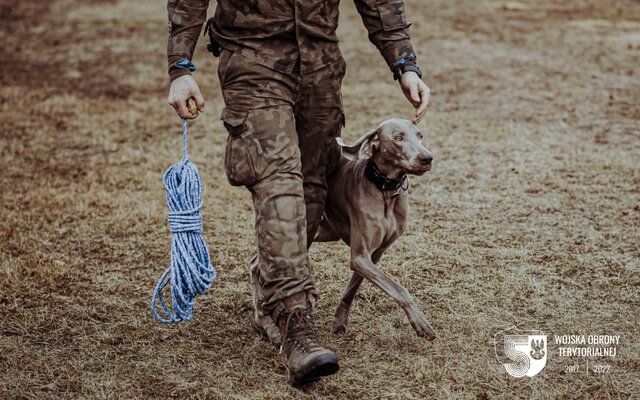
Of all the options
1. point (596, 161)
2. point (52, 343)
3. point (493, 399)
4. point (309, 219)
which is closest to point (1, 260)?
point (52, 343)

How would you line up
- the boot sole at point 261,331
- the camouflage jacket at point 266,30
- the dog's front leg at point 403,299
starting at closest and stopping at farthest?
the camouflage jacket at point 266,30, the dog's front leg at point 403,299, the boot sole at point 261,331

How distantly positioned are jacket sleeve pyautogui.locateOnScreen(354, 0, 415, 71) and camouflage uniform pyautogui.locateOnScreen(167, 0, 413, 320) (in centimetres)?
28

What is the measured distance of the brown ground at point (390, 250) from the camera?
166 inches

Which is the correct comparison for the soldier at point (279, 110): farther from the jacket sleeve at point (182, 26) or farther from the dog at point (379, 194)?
the dog at point (379, 194)

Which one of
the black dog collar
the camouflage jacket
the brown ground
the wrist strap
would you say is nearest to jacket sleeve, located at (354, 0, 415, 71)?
the camouflage jacket

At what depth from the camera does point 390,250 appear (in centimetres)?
611

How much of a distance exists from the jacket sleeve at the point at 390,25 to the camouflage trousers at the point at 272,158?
462mm

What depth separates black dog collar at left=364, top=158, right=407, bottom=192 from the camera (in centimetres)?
429

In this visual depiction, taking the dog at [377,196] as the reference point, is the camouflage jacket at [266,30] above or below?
above

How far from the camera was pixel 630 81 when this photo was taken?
11.0 meters

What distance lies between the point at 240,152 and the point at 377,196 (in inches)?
31.4

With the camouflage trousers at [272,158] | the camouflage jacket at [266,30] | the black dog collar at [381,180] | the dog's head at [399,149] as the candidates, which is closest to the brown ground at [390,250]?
the camouflage trousers at [272,158]

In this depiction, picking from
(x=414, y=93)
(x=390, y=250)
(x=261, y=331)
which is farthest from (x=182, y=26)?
(x=390, y=250)

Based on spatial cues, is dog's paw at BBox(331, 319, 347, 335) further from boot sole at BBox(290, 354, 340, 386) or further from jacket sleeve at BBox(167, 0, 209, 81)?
jacket sleeve at BBox(167, 0, 209, 81)
